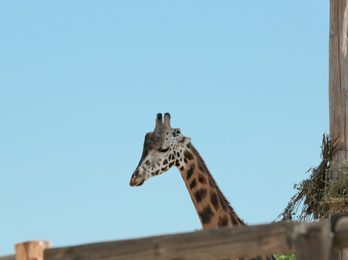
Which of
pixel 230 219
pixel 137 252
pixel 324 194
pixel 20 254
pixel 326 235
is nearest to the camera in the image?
pixel 326 235

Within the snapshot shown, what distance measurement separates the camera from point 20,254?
4172 mm

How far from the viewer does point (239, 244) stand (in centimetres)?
→ 368

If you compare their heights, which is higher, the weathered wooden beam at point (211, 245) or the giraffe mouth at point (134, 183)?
the giraffe mouth at point (134, 183)

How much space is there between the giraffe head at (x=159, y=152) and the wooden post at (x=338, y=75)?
3.00 m

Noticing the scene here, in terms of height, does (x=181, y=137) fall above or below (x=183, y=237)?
above

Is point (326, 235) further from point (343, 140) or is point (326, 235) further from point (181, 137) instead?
point (343, 140)

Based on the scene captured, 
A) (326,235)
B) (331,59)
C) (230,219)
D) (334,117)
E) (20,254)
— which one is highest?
(331,59)

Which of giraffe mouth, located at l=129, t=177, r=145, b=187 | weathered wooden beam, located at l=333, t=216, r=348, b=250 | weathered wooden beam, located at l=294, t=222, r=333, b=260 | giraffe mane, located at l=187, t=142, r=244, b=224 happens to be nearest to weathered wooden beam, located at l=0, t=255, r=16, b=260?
weathered wooden beam, located at l=294, t=222, r=333, b=260

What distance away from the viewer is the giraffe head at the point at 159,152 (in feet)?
25.5

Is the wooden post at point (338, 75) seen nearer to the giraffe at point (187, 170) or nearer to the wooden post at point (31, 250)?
the giraffe at point (187, 170)

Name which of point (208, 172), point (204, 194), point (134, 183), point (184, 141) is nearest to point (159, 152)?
point (184, 141)

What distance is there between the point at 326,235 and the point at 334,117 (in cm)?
661

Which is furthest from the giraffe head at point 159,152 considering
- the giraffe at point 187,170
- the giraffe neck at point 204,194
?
the giraffe neck at point 204,194

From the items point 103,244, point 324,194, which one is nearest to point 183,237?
point 103,244
